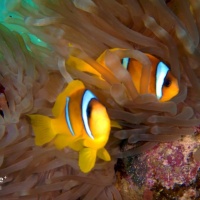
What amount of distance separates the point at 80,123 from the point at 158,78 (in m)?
0.35

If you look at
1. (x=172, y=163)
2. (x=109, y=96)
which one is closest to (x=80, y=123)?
(x=109, y=96)

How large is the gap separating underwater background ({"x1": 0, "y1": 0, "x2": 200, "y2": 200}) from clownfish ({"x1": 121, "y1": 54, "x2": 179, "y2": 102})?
36 mm

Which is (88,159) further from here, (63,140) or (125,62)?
(125,62)

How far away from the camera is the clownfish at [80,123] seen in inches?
37.1

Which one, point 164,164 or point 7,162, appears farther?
point 7,162

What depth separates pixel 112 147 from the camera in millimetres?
1424

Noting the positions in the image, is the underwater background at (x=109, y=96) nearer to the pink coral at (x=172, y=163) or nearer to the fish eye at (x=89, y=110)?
the pink coral at (x=172, y=163)

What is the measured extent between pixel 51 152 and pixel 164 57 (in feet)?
2.10

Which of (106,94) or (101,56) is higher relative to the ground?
(101,56)

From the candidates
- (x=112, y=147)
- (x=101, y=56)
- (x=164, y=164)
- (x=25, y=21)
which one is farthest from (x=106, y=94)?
(x=25, y=21)

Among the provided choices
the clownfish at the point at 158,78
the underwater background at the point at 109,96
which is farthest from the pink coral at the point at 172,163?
the clownfish at the point at 158,78

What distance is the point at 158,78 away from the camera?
117cm

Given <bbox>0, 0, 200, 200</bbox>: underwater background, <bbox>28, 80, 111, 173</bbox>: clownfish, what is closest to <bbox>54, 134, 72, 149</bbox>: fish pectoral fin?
<bbox>28, 80, 111, 173</bbox>: clownfish

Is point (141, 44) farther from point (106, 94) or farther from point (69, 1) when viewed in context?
point (69, 1)
